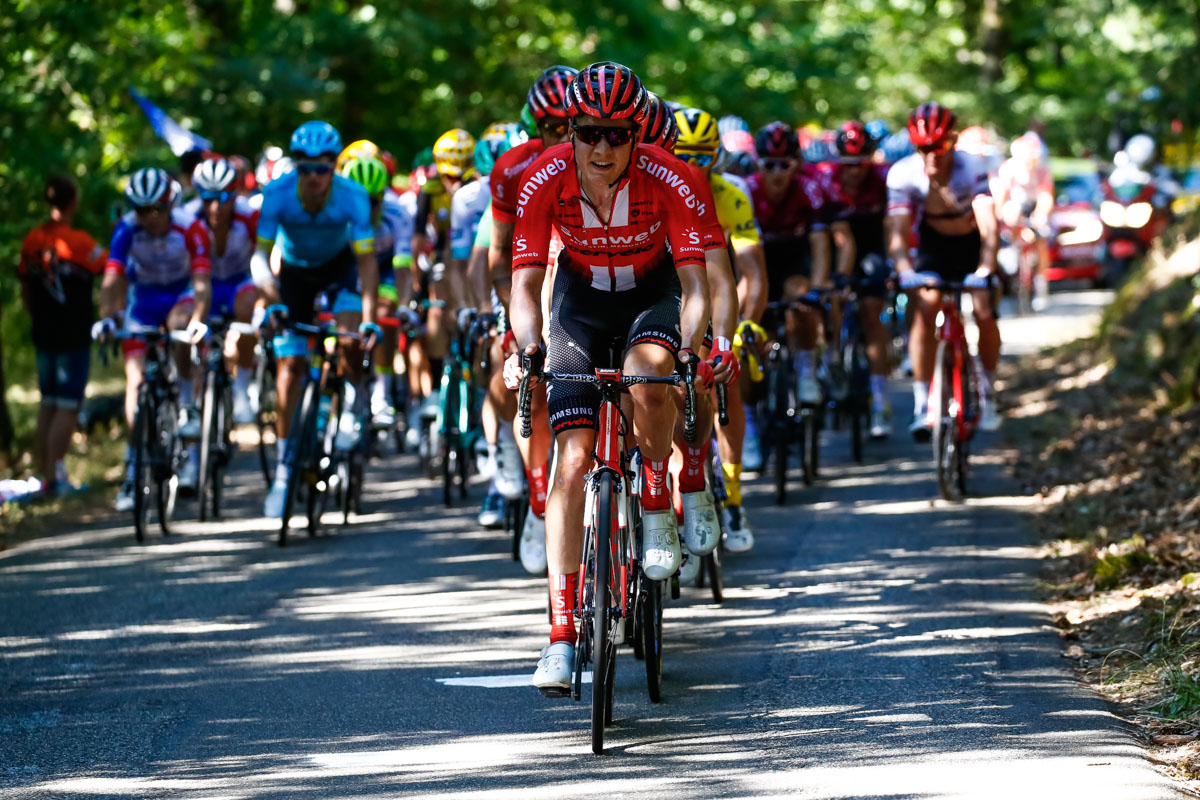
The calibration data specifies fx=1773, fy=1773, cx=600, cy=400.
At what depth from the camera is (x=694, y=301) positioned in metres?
6.50

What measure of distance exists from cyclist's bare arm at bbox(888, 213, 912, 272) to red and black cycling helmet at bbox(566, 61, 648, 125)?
5314 mm

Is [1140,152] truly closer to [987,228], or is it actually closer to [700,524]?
[987,228]

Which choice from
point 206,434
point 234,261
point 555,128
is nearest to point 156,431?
point 206,434

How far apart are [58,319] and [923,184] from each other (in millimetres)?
6242

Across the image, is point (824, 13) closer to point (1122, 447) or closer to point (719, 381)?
point (1122, 447)

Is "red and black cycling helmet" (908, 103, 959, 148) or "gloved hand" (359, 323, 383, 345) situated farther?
"red and black cycling helmet" (908, 103, 959, 148)

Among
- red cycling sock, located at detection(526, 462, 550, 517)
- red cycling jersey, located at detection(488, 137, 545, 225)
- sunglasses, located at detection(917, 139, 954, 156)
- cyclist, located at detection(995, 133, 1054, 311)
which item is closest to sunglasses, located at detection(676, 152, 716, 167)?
red cycling jersey, located at detection(488, 137, 545, 225)

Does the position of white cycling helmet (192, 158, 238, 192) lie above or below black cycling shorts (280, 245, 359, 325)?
above

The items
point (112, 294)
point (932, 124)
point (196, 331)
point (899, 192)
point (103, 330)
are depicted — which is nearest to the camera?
point (103, 330)

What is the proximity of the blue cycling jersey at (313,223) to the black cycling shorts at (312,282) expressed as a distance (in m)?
0.05

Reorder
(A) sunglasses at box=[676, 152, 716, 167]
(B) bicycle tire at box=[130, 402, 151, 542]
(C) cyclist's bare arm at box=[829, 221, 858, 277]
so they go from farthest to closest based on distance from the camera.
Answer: (C) cyclist's bare arm at box=[829, 221, 858, 277] < (B) bicycle tire at box=[130, 402, 151, 542] < (A) sunglasses at box=[676, 152, 716, 167]

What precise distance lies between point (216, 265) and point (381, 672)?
246 inches

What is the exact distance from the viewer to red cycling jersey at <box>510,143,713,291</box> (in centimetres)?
650

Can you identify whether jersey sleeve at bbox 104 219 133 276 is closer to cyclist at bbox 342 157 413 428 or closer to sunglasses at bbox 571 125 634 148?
cyclist at bbox 342 157 413 428
